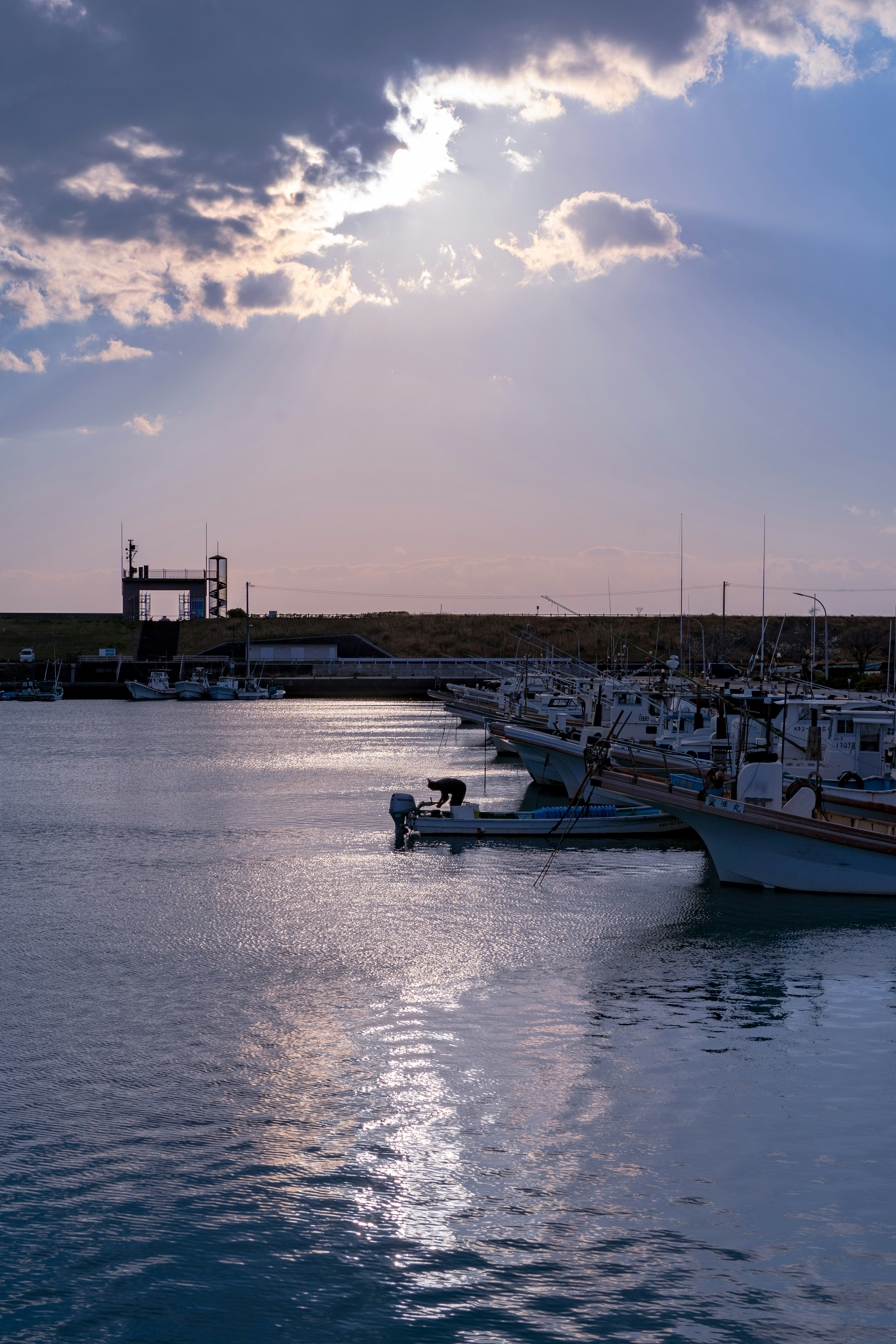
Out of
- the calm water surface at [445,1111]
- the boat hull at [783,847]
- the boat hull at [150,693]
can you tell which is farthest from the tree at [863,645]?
the calm water surface at [445,1111]

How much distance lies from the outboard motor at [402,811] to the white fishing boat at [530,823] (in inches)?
0.6

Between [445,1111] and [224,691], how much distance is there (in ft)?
373

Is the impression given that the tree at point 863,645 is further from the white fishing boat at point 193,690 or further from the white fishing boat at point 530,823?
the white fishing boat at point 193,690

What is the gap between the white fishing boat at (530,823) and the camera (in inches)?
1244

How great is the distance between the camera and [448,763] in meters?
56.3

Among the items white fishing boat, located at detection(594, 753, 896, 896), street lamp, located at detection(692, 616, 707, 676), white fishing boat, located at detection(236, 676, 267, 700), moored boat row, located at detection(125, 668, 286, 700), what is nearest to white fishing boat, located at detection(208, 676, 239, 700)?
moored boat row, located at detection(125, 668, 286, 700)

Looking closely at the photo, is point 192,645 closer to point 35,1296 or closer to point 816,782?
point 816,782

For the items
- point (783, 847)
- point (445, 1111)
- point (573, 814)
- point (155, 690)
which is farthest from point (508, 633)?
point (445, 1111)

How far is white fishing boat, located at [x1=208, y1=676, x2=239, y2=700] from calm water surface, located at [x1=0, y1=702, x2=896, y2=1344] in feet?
322

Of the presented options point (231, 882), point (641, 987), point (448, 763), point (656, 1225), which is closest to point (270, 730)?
point (448, 763)

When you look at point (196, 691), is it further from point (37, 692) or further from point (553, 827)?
point (553, 827)

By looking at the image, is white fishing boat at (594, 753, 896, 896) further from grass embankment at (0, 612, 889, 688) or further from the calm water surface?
grass embankment at (0, 612, 889, 688)

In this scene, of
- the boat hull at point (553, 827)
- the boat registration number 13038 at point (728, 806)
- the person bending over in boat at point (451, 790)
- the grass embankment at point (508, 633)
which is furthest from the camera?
the grass embankment at point (508, 633)

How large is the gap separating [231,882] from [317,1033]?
38.7 ft
